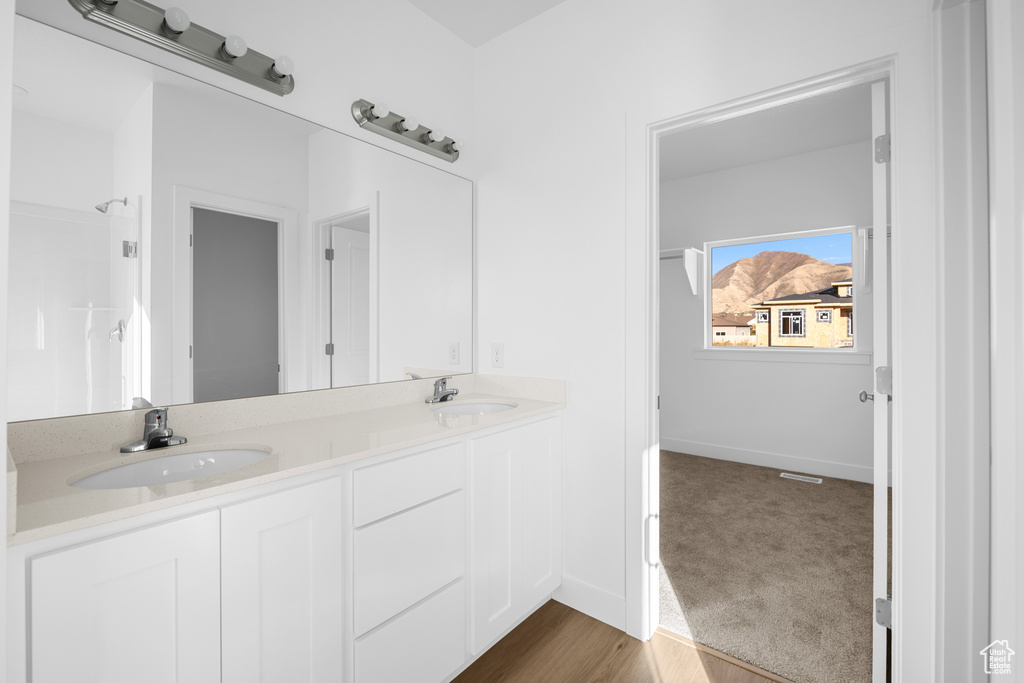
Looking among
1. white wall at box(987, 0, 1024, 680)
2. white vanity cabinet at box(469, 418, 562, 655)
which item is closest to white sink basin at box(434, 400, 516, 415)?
white vanity cabinet at box(469, 418, 562, 655)

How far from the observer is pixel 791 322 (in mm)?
3992

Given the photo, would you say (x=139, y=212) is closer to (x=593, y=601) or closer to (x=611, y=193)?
(x=611, y=193)

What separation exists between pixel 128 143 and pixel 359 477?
1170 mm

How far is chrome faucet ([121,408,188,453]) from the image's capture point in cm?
130

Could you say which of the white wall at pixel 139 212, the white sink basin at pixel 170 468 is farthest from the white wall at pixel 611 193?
the white wall at pixel 139 212

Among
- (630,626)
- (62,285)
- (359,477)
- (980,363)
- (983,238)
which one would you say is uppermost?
(983,238)

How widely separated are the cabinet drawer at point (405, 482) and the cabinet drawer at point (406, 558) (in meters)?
0.03

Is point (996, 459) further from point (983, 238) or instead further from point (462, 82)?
point (462, 82)

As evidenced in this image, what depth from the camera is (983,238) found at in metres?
1.24

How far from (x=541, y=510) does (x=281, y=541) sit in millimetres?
1097

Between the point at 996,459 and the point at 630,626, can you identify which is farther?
the point at 630,626

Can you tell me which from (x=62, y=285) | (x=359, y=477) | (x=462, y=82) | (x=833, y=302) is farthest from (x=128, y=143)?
(x=833, y=302)

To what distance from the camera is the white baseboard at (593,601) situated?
1.96 m

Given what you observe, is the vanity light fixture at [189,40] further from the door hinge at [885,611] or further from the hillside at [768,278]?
the hillside at [768,278]
